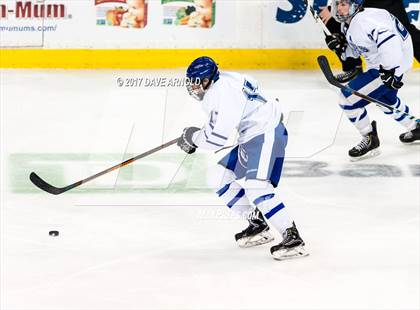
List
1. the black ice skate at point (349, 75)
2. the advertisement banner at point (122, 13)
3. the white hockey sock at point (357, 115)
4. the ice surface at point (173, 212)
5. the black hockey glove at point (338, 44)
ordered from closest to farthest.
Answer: the ice surface at point (173, 212), the white hockey sock at point (357, 115), the black hockey glove at point (338, 44), the black ice skate at point (349, 75), the advertisement banner at point (122, 13)

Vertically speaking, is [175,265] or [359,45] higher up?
[359,45]

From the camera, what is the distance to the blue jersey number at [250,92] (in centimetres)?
435

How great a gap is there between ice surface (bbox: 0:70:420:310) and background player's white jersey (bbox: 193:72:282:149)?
0.56 m

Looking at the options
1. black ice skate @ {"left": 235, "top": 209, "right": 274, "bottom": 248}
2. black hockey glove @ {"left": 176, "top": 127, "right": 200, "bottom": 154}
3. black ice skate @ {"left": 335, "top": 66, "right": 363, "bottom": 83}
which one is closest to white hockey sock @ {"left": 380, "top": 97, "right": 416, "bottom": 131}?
black ice skate @ {"left": 335, "top": 66, "right": 363, "bottom": 83}

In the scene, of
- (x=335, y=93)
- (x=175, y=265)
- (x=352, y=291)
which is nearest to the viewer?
(x=352, y=291)

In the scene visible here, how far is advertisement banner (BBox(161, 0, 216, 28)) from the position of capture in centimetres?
767

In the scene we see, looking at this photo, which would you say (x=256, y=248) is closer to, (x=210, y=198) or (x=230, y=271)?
(x=230, y=271)

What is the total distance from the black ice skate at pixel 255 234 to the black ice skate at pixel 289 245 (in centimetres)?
18

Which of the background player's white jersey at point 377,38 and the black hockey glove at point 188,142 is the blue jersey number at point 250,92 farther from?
the background player's white jersey at point 377,38

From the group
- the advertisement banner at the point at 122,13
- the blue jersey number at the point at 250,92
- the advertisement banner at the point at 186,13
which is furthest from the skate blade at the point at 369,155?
the advertisement banner at the point at 122,13

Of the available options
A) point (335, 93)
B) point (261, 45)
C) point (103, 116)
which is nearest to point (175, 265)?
point (103, 116)

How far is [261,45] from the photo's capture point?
7750 millimetres

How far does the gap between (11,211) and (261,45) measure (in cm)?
314

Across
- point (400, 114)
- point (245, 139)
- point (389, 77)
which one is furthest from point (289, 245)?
point (400, 114)
